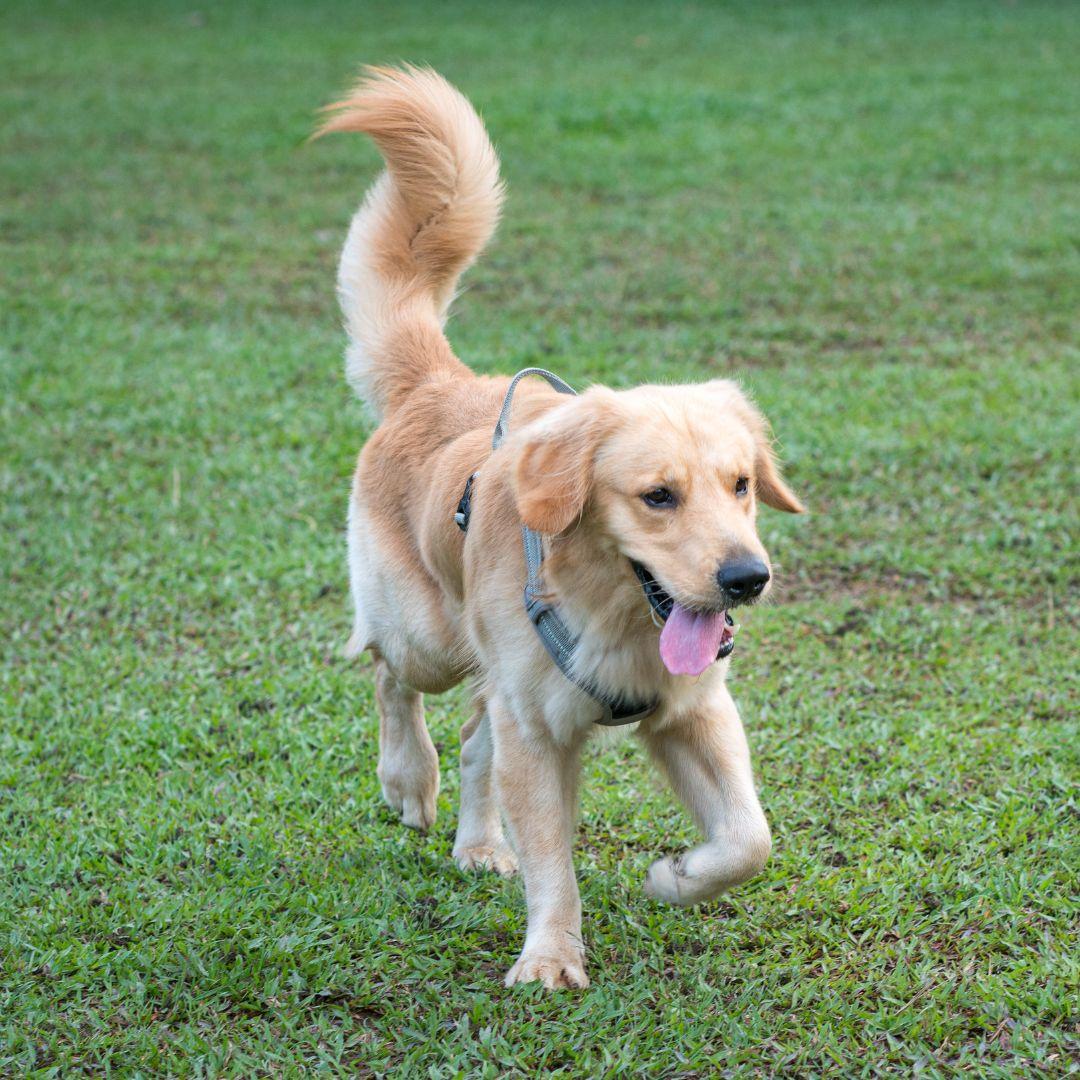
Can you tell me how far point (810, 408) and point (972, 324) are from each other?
2119 mm

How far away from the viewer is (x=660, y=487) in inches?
123

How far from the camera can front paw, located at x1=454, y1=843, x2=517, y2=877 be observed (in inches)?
164

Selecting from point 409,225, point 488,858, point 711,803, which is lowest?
point 488,858

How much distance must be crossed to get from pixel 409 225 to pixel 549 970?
8.44 ft

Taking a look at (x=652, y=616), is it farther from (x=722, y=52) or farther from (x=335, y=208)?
(x=722, y=52)

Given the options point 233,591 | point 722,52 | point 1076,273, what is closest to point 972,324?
point 1076,273

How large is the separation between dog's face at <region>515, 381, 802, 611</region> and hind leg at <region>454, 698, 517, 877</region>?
1169 mm

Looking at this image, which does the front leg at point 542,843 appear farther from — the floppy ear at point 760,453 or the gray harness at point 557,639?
the floppy ear at point 760,453

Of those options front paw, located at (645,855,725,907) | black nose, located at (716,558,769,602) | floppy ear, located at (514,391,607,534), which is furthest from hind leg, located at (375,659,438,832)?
black nose, located at (716,558,769,602)

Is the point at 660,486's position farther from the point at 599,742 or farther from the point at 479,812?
the point at 479,812

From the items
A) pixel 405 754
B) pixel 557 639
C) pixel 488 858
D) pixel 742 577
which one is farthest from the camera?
pixel 405 754

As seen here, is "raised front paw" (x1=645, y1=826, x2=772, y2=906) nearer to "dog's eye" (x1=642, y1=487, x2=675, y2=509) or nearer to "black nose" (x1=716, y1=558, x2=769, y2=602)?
"black nose" (x1=716, y1=558, x2=769, y2=602)

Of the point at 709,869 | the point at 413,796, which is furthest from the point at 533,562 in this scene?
the point at 413,796

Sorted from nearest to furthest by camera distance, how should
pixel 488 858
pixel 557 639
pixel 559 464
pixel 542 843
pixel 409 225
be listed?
pixel 559 464
pixel 557 639
pixel 542 843
pixel 488 858
pixel 409 225
